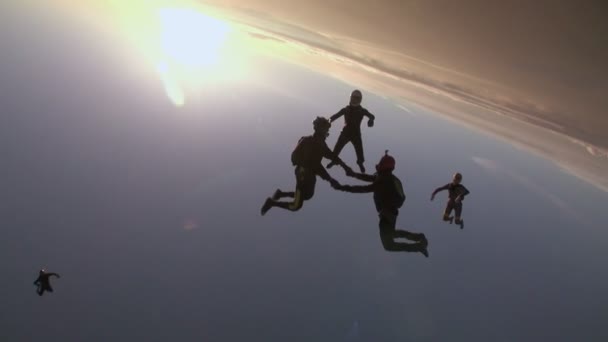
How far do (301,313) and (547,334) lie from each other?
101336mm

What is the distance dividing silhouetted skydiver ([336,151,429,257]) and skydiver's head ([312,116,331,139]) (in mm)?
1059

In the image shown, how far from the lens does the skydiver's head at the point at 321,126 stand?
24.3 feet

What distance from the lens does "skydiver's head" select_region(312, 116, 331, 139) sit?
741cm

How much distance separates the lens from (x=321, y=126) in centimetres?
745

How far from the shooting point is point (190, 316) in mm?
161750

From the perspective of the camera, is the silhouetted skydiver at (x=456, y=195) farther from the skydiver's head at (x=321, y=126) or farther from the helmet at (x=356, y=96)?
the skydiver's head at (x=321, y=126)

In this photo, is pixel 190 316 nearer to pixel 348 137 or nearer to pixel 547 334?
pixel 547 334

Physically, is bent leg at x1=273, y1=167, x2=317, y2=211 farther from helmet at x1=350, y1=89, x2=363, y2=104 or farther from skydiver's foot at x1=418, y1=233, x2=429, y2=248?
skydiver's foot at x1=418, y1=233, x2=429, y2=248

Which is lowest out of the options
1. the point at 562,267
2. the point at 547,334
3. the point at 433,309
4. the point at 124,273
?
the point at 547,334

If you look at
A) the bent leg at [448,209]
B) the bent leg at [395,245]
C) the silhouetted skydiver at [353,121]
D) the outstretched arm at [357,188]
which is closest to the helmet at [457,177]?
the bent leg at [448,209]

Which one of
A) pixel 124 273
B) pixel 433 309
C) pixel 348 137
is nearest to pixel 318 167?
pixel 348 137

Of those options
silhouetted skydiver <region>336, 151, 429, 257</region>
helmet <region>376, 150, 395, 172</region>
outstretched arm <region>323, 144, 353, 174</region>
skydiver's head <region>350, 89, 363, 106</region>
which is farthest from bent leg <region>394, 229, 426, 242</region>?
skydiver's head <region>350, 89, 363, 106</region>

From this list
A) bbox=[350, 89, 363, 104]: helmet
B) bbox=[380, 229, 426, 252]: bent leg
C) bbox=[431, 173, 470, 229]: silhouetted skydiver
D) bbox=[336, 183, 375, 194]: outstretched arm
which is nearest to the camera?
bbox=[336, 183, 375, 194]: outstretched arm

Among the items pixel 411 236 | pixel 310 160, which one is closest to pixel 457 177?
pixel 411 236
